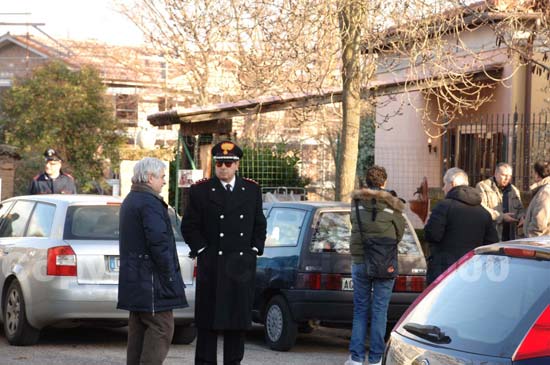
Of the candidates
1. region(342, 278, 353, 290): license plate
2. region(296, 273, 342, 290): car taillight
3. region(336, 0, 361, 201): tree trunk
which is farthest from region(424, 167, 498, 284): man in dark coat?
region(336, 0, 361, 201): tree trunk

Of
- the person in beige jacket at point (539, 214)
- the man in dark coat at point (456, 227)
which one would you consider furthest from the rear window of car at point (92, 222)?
the person in beige jacket at point (539, 214)

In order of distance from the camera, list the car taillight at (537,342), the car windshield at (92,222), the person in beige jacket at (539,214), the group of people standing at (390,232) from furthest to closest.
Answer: the car windshield at (92,222), the person in beige jacket at (539,214), the group of people standing at (390,232), the car taillight at (537,342)

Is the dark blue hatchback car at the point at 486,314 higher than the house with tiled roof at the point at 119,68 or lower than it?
lower

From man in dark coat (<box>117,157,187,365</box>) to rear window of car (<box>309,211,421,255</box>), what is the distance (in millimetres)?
3250

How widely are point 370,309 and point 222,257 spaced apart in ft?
7.07

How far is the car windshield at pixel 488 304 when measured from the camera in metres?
4.98

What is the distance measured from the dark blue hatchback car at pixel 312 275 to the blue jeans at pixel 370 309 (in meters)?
0.94

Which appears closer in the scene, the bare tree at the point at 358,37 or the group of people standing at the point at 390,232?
the group of people standing at the point at 390,232

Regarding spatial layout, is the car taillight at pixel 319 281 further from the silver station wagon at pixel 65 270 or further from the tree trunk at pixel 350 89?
the tree trunk at pixel 350 89

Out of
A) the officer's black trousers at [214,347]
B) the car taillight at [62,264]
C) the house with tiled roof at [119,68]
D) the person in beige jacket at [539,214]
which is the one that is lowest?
the officer's black trousers at [214,347]

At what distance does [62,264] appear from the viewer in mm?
10891

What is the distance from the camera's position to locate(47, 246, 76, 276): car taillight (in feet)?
35.7

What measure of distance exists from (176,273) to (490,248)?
3.39m

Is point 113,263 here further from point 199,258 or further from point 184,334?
point 199,258
